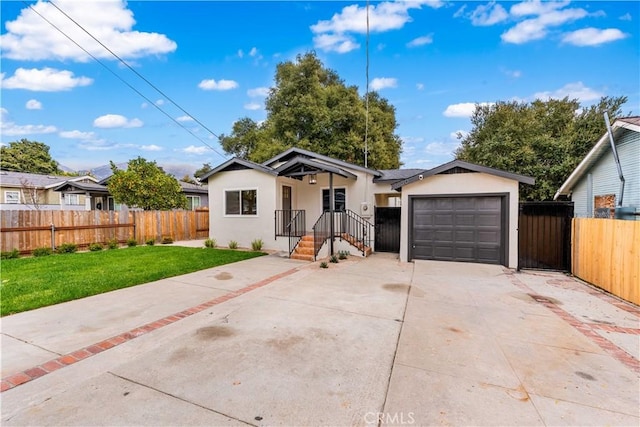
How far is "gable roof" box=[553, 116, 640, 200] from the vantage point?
8008mm

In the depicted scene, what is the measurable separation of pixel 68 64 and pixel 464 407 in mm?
16940

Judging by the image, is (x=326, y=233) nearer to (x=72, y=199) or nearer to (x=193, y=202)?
(x=193, y=202)

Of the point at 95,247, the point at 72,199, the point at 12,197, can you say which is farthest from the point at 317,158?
the point at 12,197

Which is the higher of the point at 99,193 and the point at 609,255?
the point at 99,193

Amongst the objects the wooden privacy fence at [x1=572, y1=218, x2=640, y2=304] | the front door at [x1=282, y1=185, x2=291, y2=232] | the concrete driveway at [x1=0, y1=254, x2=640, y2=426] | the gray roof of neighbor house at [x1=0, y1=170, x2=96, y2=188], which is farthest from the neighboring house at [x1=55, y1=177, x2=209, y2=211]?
the wooden privacy fence at [x1=572, y1=218, x2=640, y2=304]

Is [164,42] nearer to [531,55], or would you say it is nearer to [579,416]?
[579,416]

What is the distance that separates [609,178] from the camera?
9.85 meters

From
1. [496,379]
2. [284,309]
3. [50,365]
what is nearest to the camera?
[496,379]

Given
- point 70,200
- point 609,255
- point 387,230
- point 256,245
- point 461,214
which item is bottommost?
point 256,245

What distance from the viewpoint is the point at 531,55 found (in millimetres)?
14016

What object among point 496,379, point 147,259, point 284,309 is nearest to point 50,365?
point 284,309

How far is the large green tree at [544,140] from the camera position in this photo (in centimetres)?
1527

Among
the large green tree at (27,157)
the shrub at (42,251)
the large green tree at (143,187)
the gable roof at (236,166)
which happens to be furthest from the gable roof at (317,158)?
the large green tree at (27,157)

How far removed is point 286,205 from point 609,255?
1008 centimetres
